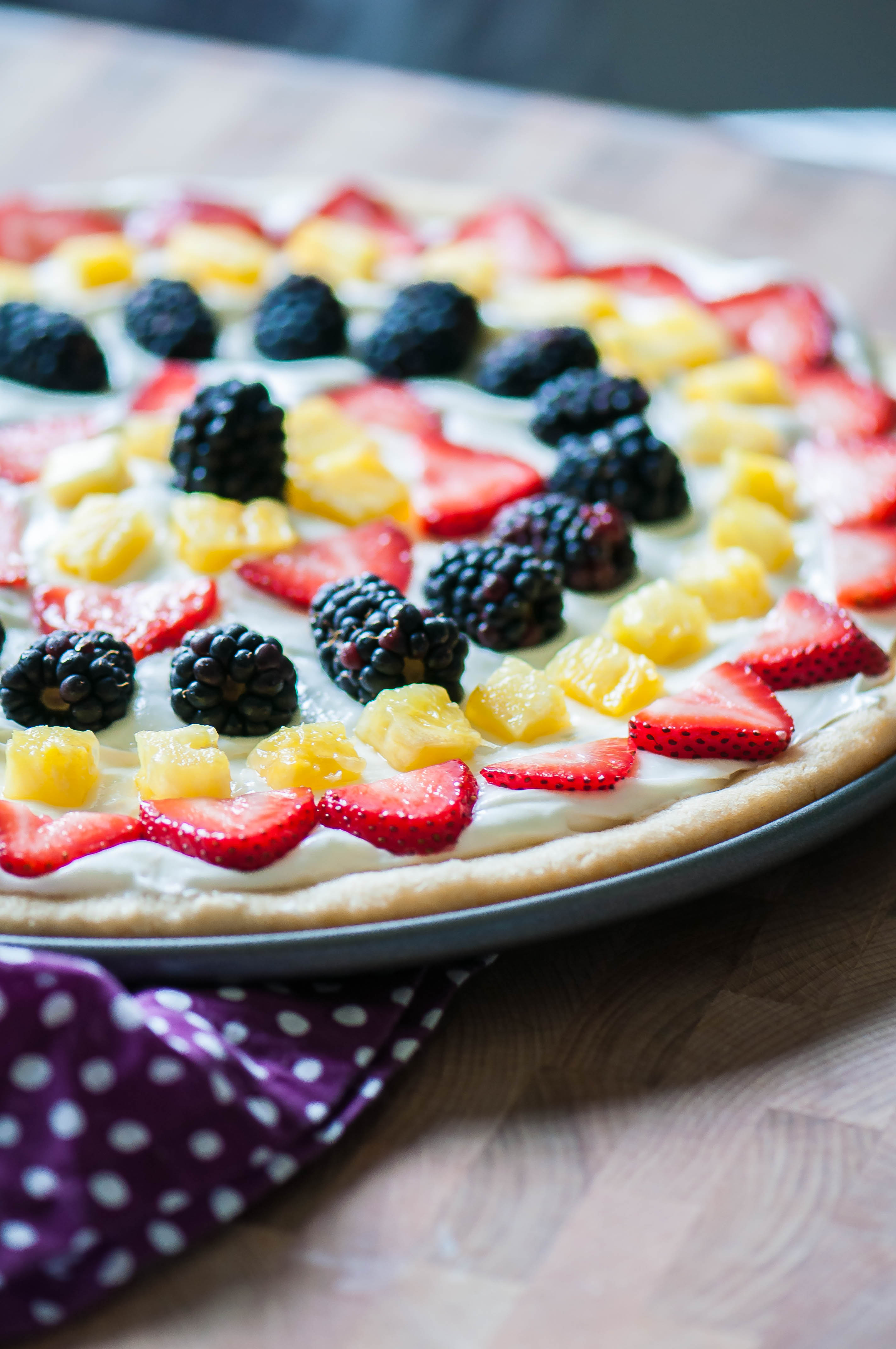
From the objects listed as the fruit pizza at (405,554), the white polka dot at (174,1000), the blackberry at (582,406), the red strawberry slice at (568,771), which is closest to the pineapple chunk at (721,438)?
the fruit pizza at (405,554)

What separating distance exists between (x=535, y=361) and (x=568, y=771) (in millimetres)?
1313

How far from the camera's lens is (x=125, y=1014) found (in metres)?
1.83

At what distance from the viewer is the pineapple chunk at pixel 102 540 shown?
2.71 metres

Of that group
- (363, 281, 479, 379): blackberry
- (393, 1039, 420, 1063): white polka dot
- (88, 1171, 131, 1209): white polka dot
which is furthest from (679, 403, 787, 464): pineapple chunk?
(88, 1171, 131, 1209): white polka dot

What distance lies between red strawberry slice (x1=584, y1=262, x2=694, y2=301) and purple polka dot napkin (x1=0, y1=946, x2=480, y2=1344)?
225cm

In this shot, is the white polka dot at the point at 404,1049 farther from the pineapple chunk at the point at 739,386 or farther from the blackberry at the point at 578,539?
the pineapple chunk at the point at 739,386

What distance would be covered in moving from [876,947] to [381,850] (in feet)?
2.40

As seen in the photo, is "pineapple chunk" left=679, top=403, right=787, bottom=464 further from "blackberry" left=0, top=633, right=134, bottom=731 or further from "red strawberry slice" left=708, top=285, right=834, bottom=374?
"blackberry" left=0, top=633, right=134, bottom=731

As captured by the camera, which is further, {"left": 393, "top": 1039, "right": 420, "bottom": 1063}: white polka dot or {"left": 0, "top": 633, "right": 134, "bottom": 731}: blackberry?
{"left": 0, "top": 633, "right": 134, "bottom": 731}: blackberry

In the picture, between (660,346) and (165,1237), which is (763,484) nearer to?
(660,346)

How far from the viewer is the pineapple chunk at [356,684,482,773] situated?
230cm

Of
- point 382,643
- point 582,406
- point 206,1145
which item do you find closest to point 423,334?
point 582,406

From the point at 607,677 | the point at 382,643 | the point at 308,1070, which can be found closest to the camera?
the point at 308,1070

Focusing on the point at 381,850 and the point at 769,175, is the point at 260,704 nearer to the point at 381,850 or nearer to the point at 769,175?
the point at 381,850
